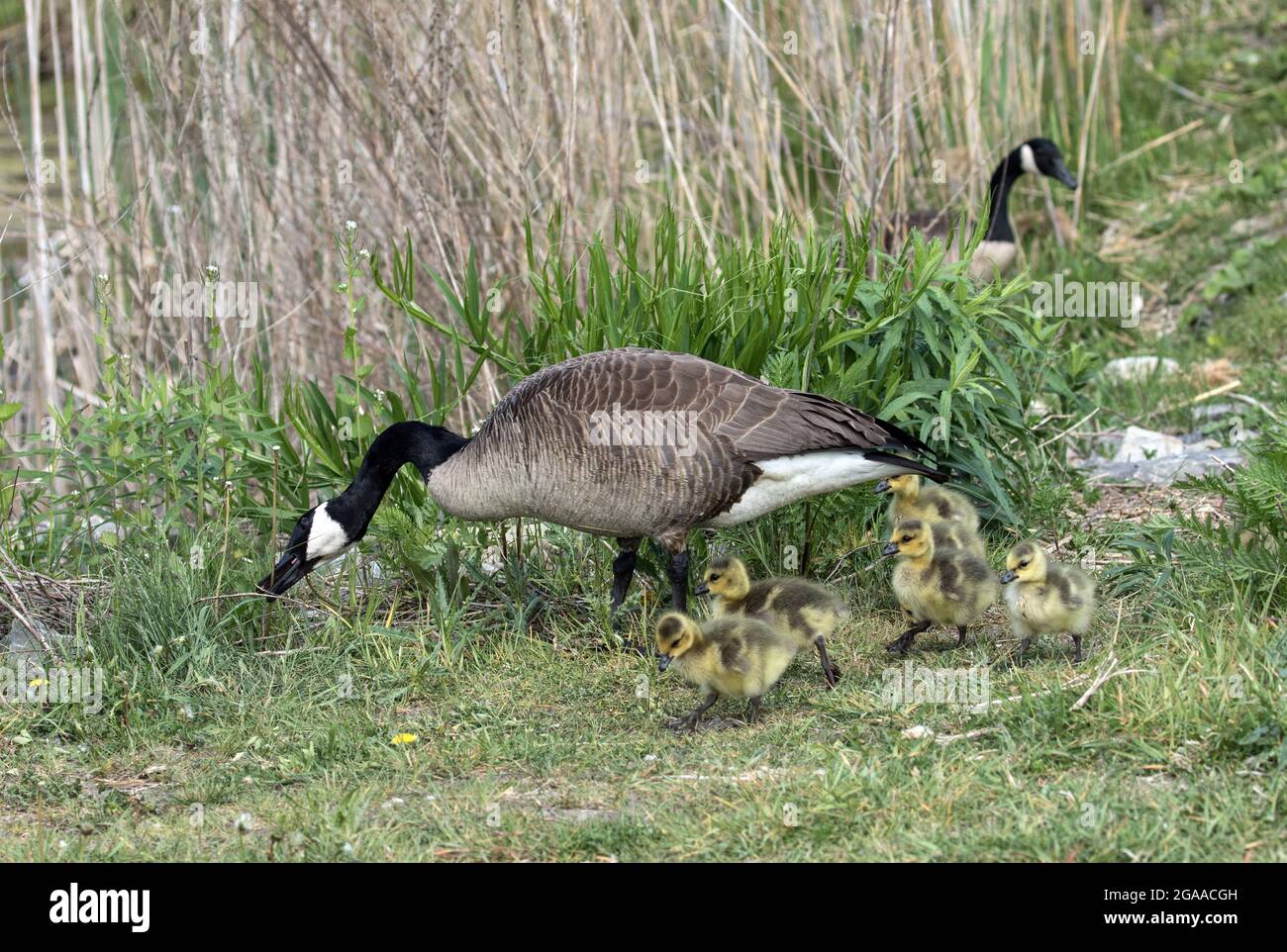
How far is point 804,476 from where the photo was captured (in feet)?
18.9

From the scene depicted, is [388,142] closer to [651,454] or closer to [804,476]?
[651,454]

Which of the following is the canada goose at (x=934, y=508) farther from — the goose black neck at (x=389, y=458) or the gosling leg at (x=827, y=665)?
the goose black neck at (x=389, y=458)

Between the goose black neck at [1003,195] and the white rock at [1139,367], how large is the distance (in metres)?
1.26

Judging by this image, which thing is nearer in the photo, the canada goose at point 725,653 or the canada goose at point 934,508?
the canada goose at point 725,653

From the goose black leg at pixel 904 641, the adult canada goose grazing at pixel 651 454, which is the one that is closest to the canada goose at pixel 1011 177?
the adult canada goose grazing at pixel 651 454

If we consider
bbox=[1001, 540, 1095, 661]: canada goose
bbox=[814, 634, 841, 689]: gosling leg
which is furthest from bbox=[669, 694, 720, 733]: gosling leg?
bbox=[1001, 540, 1095, 661]: canada goose

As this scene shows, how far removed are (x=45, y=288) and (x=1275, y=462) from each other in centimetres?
660

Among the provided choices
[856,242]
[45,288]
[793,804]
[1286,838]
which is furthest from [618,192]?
[1286,838]

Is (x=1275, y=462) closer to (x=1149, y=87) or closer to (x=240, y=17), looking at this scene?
(x=240, y=17)

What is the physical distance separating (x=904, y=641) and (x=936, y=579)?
41 centimetres

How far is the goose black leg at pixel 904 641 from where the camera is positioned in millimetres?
5762

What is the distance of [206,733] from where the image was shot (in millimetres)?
5422

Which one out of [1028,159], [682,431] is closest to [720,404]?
[682,431]

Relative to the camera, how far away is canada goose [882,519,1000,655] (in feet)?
17.9
